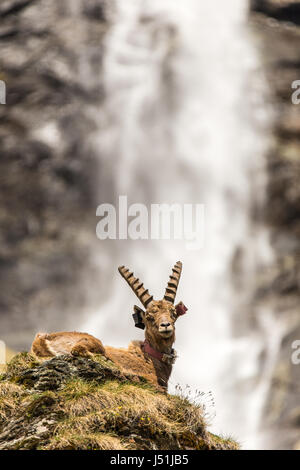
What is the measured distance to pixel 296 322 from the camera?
55.8 m

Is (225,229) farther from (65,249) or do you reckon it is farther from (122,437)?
(122,437)

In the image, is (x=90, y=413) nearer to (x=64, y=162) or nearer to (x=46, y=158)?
(x=46, y=158)

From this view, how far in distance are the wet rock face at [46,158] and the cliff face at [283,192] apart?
17.9m

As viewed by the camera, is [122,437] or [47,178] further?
[47,178]

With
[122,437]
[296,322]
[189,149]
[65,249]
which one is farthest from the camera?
[189,149]

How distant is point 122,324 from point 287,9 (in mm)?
38780

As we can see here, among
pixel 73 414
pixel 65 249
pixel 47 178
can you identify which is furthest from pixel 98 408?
pixel 47 178

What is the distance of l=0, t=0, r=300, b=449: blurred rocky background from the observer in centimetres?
5991

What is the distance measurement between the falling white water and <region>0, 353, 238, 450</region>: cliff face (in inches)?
1720

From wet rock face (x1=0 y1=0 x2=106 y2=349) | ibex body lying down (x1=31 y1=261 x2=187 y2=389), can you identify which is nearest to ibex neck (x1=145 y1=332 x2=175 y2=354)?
ibex body lying down (x1=31 y1=261 x2=187 y2=389)

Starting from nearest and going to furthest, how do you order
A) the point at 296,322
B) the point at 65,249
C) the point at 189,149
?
the point at 296,322 < the point at 65,249 < the point at 189,149

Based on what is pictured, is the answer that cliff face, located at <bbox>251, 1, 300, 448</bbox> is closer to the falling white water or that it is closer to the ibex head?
the falling white water

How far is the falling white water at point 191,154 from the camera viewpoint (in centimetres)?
5931

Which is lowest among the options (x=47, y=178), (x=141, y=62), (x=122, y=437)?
(x=122, y=437)
